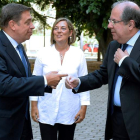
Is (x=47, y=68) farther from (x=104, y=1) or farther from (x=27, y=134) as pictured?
(x=104, y=1)

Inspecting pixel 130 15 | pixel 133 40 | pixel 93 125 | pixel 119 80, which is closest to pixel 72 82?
pixel 119 80

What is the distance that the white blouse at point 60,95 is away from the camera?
14.2 feet

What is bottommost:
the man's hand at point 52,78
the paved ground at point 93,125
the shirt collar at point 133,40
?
the paved ground at point 93,125

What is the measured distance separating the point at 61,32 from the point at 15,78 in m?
1.47

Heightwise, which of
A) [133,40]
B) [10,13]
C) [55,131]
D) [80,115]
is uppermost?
[10,13]

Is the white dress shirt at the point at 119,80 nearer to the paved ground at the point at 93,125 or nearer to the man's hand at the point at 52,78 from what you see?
the man's hand at the point at 52,78

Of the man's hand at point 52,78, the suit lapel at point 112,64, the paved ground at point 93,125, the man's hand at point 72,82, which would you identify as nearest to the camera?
the man's hand at point 52,78

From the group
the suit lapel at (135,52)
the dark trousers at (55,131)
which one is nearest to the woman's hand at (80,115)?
the dark trousers at (55,131)

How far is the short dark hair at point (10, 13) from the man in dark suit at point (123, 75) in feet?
3.03

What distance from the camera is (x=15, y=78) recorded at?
323cm

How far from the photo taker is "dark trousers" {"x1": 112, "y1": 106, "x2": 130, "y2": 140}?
3.53m

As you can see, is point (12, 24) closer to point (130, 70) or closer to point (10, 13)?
point (10, 13)

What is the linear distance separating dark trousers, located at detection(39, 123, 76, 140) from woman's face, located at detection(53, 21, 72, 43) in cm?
109

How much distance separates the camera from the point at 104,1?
1318 cm
